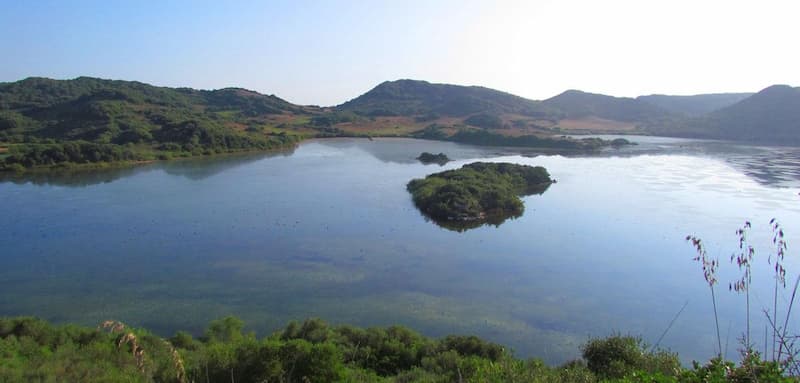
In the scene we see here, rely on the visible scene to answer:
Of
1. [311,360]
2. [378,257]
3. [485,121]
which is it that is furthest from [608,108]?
[311,360]

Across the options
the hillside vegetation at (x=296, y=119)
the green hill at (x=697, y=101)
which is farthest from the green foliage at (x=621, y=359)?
the green hill at (x=697, y=101)

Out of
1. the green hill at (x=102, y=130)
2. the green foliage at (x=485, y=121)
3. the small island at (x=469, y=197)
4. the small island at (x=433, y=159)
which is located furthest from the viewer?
the green foliage at (x=485, y=121)

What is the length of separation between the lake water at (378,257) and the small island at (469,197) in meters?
1.07

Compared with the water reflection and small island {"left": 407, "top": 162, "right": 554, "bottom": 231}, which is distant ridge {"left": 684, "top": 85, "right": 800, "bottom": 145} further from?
the water reflection

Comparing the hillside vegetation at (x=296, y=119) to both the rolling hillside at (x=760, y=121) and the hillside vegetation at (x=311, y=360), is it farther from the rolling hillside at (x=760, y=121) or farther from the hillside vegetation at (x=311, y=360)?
the hillside vegetation at (x=311, y=360)

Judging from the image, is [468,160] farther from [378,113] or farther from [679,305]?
[378,113]

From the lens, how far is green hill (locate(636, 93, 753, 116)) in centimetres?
13544

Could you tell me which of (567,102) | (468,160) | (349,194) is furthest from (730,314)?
(567,102)

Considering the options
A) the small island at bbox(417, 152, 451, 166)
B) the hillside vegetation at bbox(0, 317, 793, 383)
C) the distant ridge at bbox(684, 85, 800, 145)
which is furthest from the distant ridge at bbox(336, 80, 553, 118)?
the hillside vegetation at bbox(0, 317, 793, 383)

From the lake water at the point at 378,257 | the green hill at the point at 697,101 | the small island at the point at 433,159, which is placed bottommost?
the lake water at the point at 378,257

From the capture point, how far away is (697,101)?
142125 mm

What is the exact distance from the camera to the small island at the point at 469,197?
27.3 meters

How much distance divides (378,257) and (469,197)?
10.1 metres

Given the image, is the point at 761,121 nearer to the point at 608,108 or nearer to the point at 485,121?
the point at 608,108
